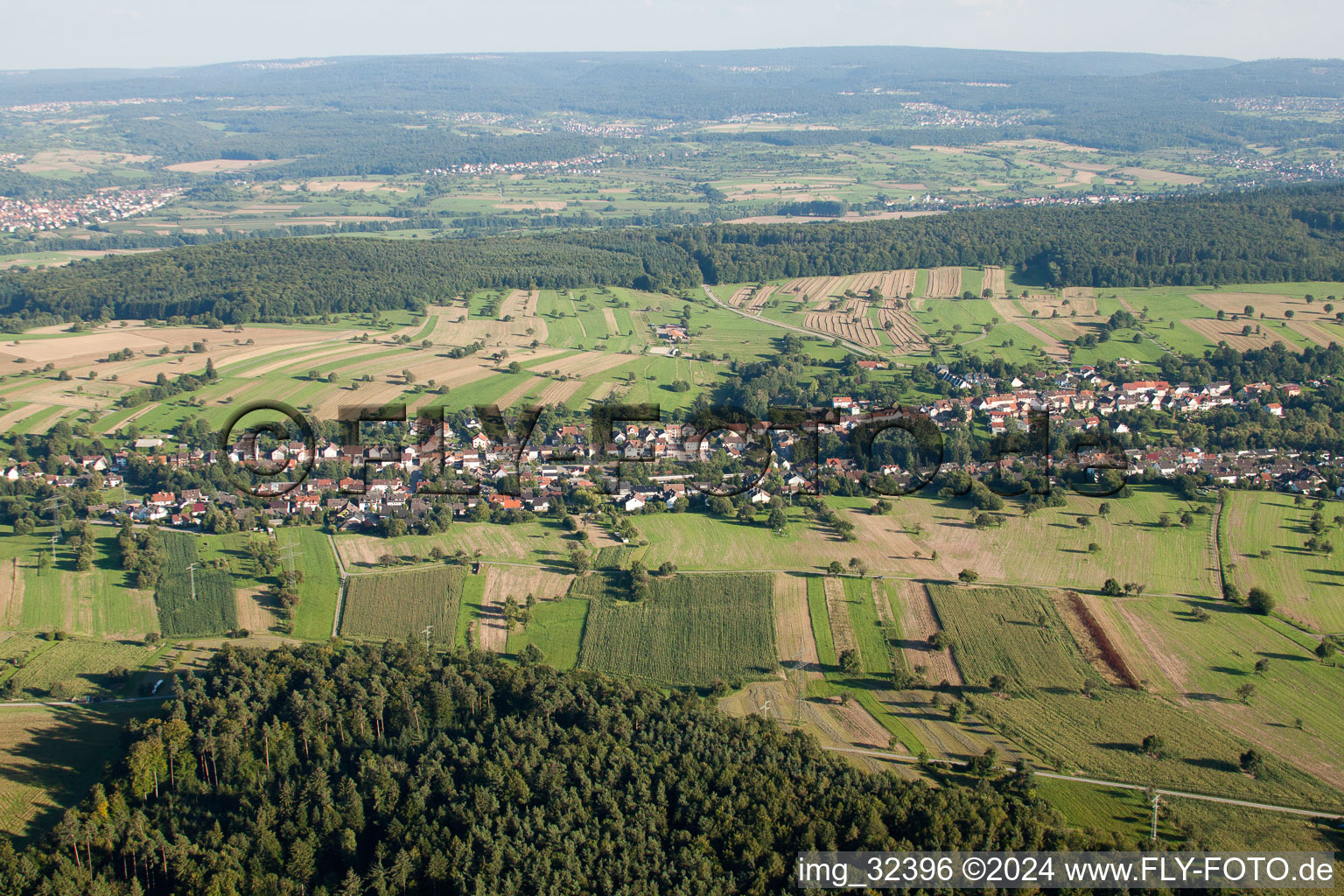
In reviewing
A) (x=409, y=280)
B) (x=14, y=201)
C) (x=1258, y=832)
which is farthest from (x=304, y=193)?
(x=1258, y=832)

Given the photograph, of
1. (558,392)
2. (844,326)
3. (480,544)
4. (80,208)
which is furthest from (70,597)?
(80,208)

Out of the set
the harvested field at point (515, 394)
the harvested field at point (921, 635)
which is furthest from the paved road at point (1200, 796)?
the harvested field at point (515, 394)

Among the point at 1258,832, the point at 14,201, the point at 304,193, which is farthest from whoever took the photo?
the point at 304,193

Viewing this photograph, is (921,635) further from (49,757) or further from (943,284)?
(943,284)

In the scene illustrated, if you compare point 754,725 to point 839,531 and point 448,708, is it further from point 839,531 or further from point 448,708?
point 839,531

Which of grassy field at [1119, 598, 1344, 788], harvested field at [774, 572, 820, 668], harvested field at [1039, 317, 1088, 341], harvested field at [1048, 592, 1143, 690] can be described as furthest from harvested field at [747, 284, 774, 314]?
grassy field at [1119, 598, 1344, 788]

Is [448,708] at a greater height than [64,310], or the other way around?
[64,310]

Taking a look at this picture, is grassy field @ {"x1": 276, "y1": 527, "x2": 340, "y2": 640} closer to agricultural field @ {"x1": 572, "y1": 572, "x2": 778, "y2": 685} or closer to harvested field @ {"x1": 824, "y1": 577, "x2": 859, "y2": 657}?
agricultural field @ {"x1": 572, "y1": 572, "x2": 778, "y2": 685}

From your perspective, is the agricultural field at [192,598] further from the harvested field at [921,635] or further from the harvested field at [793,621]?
the harvested field at [921,635]
